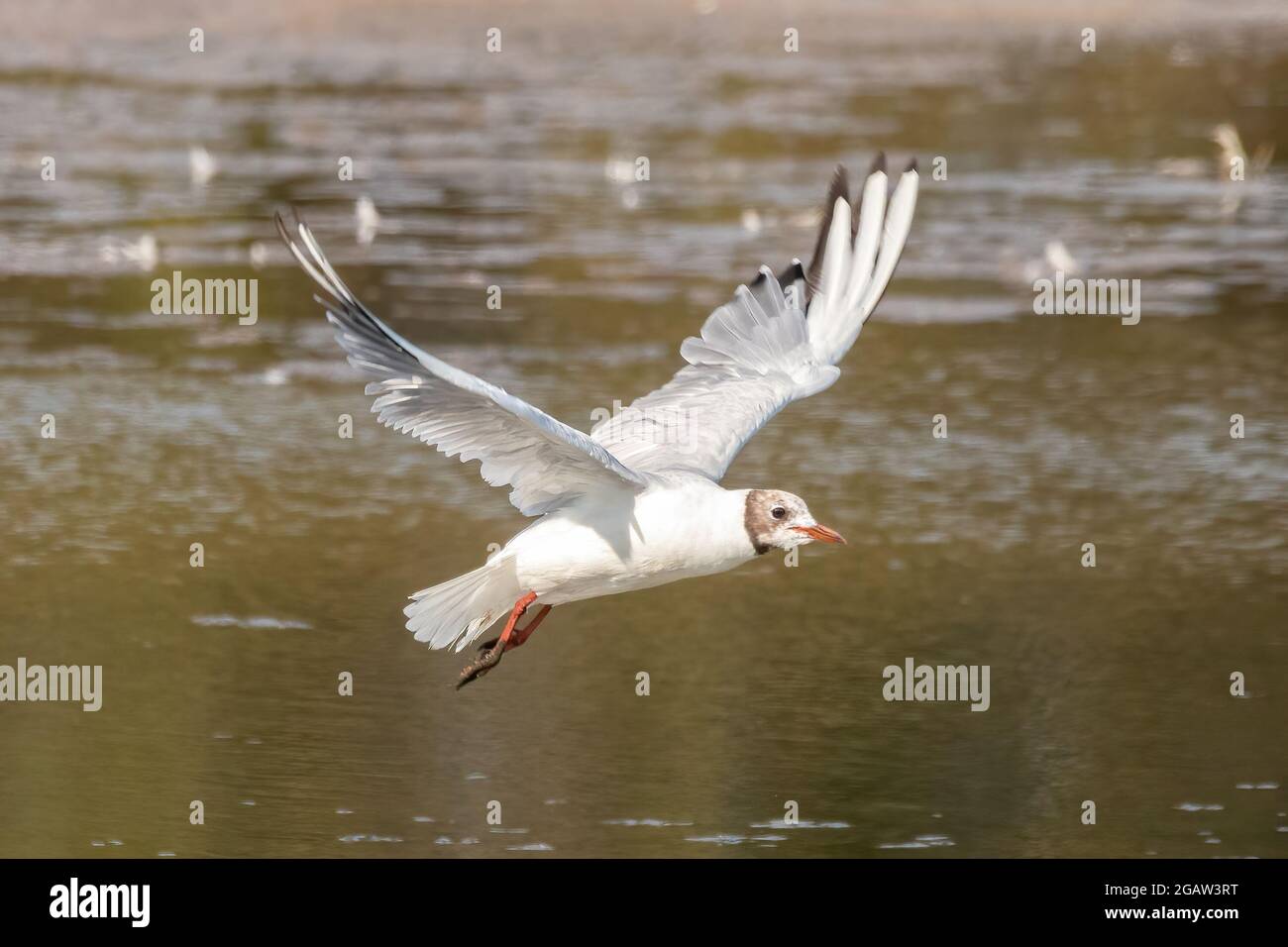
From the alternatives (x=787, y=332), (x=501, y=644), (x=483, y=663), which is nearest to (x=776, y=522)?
(x=501, y=644)

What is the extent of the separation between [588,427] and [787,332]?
3736mm

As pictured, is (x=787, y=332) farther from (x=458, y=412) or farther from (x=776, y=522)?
(x=458, y=412)

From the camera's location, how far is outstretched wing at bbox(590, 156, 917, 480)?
931 cm

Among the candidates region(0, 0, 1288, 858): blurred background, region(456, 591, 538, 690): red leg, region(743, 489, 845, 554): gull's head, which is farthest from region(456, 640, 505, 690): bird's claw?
region(743, 489, 845, 554): gull's head

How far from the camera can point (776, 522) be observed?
25.7 ft

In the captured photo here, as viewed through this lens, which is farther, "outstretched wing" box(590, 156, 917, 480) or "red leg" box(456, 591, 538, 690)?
"outstretched wing" box(590, 156, 917, 480)

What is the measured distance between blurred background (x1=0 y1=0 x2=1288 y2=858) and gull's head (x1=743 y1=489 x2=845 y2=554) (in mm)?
1373

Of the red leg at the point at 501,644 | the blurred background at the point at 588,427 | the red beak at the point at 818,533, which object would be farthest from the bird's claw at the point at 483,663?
the red beak at the point at 818,533

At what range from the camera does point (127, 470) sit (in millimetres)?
12984

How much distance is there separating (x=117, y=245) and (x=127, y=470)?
18.5 feet

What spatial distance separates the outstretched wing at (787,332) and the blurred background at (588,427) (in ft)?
4.58

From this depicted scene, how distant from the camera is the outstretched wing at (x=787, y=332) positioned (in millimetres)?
9312

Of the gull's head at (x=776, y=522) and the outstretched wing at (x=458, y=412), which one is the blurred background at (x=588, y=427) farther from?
the outstretched wing at (x=458, y=412)

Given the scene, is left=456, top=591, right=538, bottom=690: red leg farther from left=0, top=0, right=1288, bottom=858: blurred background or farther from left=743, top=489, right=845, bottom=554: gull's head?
left=743, top=489, right=845, bottom=554: gull's head
